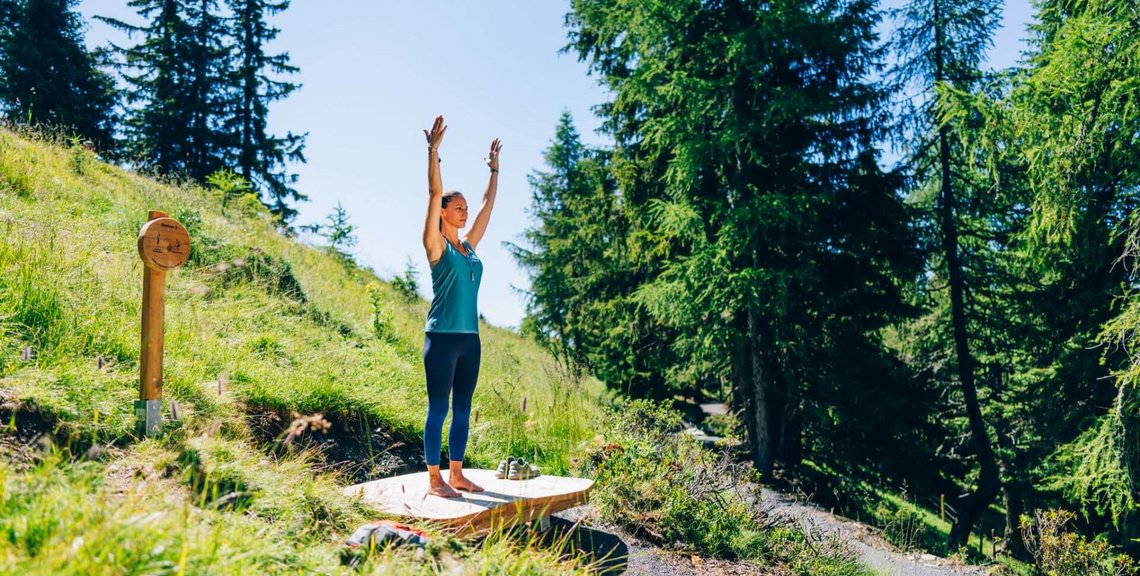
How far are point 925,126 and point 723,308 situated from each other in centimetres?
546

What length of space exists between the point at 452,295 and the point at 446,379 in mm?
549

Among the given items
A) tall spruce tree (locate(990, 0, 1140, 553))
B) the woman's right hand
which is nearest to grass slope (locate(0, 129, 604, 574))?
the woman's right hand

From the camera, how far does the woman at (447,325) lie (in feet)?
13.4

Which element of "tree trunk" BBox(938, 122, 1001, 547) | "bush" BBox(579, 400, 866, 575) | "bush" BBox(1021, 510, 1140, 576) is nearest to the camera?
"bush" BBox(579, 400, 866, 575)

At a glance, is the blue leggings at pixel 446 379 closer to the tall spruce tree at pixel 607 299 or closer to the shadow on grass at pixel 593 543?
the shadow on grass at pixel 593 543

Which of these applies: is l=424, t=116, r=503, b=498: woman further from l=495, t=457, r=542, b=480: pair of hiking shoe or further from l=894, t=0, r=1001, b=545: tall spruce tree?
l=894, t=0, r=1001, b=545: tall spruce tree

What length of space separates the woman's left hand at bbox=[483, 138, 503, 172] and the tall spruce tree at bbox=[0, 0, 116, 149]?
18.4m

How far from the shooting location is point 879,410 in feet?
35.0

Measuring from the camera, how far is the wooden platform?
3.76 metres

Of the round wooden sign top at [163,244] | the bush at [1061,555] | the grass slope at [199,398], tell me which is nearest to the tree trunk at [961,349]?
the bush at [1061,555]

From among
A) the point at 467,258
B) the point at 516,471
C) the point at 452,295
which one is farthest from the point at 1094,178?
the point at 452,295

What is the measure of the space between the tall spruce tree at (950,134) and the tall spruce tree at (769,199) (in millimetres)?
1046

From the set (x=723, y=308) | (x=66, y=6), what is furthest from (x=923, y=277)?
(x=66, y=6)

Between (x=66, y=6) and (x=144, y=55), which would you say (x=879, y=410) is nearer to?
(x=144, y=55)
